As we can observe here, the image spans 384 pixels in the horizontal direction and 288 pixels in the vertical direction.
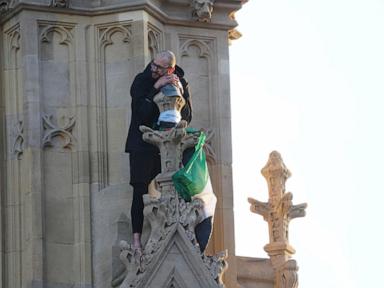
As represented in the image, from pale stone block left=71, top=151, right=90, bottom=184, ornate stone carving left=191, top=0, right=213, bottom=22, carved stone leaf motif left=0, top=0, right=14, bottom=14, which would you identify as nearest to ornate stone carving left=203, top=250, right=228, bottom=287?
pale stone block left=71, top=151, right=90, bottom=184

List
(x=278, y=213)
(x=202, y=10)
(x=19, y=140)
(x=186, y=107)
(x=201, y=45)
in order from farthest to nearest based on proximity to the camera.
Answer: (x=278, y=213), (x=201, y=45), (x=202, y=10), (x=19, y=140), (x=186, y=107)

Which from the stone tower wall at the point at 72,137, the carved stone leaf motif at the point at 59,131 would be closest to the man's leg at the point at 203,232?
the stone tower wall at the point at 72,137

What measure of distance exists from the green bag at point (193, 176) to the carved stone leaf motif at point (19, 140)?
2354 mm

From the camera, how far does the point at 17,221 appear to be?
33156mm

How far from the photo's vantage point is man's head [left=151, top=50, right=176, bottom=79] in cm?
3256

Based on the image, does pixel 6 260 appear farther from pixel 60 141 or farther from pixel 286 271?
pixel 286 271

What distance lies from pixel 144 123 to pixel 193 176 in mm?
1067

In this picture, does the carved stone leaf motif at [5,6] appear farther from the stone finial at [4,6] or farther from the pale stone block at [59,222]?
the pale stone block at [59,222]

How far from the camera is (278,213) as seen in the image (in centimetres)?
3534

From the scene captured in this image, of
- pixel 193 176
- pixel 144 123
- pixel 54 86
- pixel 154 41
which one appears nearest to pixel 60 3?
pixel 54 86

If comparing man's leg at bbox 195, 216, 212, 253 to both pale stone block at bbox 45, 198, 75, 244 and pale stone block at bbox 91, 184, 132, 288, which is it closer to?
pale stone block at bbox 91, 184, 132, 288

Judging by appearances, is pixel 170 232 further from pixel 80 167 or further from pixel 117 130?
pixel 117 130

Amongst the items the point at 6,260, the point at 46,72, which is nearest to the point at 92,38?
the point at 46,72

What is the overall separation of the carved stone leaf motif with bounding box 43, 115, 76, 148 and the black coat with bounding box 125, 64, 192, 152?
944mm
